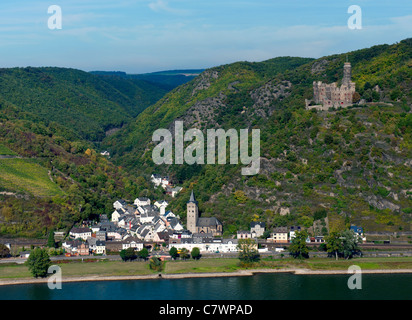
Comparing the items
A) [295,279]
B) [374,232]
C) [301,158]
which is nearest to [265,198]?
[301,158]

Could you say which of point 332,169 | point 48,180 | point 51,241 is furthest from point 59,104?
point 332,169

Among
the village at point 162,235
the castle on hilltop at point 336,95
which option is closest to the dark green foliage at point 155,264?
the village at point 162,235

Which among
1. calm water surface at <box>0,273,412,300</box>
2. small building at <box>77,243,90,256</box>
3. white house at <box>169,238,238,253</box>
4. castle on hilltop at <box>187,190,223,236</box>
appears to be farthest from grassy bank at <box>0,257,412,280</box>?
castle on hilltop at <box>187,190,223,236</box>

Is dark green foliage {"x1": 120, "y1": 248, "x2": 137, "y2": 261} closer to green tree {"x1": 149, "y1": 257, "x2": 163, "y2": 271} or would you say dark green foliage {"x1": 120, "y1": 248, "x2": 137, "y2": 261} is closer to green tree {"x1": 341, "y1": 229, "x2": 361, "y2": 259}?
green tree {"x1": 149, "y1": 257, "x2": 163, "y2": 271}

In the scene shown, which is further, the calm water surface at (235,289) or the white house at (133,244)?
the white house at (133,244)

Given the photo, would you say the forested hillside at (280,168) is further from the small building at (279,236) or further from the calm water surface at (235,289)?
the calm water surface at (235,289)
